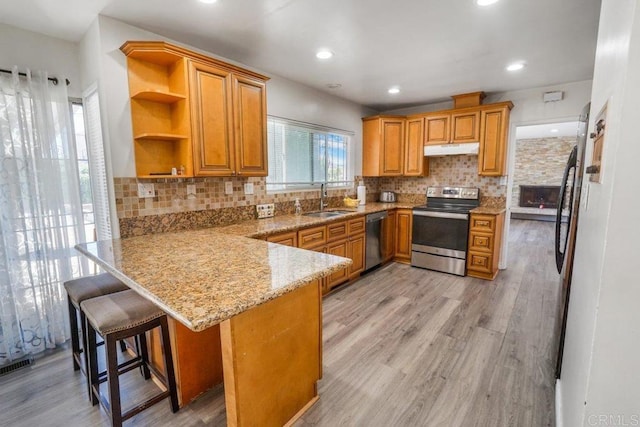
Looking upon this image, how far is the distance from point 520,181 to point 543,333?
7.67 meters

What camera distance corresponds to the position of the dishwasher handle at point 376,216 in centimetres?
385

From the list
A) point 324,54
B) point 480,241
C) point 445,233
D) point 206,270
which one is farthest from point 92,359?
point 480,241

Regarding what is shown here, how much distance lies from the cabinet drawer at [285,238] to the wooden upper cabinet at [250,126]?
631mm

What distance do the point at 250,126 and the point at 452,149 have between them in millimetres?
2865

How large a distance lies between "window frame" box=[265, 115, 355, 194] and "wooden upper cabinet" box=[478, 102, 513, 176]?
1811 mm

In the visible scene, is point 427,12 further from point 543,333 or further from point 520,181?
point 520,181

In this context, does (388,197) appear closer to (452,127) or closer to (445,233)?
(445,233)

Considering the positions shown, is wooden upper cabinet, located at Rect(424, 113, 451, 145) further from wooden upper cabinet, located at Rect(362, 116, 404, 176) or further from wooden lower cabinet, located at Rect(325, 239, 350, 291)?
wooden lower cabinet, located at Rect(325, 239, 350, 291)

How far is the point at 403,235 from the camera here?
4398mm

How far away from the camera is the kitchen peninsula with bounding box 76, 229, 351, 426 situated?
1.14m

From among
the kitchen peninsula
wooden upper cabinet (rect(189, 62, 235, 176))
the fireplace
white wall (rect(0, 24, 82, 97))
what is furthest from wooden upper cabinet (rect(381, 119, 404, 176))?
the fireplace

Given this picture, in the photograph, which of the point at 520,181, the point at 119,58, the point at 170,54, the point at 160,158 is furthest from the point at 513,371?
the point at 520,181

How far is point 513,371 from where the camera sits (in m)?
2.01

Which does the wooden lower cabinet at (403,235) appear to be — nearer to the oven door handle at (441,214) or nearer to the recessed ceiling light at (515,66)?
the oven door handle at (441,214)
